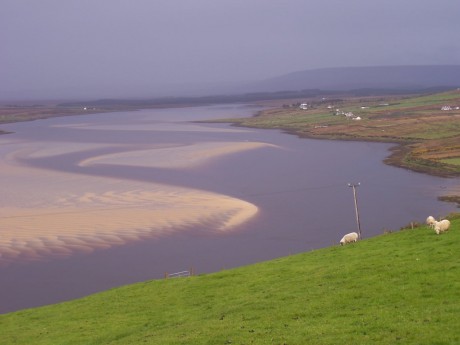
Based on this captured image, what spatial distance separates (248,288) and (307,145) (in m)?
50.0

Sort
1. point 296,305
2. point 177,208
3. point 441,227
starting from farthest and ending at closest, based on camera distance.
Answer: point 177,208
point 441,227
point 296,305

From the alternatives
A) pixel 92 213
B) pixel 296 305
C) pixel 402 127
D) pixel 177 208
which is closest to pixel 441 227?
pixel 296 305

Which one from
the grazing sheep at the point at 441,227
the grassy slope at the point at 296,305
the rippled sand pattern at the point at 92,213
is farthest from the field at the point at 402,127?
the grassy slope at the point at 296,305

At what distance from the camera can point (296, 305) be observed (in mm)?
11094

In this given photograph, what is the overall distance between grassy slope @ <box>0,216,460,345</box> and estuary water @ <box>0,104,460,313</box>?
783 centimetres

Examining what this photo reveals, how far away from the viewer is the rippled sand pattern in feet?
91.2

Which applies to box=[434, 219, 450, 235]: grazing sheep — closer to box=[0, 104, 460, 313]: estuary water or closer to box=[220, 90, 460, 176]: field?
box=[0, 104, 460, 313]: estuary water

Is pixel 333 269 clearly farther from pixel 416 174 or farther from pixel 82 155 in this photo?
pixel 82 155

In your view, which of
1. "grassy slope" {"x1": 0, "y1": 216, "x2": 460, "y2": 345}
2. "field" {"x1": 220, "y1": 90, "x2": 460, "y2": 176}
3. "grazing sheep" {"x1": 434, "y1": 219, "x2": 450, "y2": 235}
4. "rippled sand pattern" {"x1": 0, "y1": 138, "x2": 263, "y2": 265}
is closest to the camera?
"grassy slope" {"x1": 0, "y1": 216, "x2": 460, "y2": 345}

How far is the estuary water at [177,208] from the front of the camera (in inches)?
958

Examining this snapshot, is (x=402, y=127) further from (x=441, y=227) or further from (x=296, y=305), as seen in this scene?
(x=296, y=305)

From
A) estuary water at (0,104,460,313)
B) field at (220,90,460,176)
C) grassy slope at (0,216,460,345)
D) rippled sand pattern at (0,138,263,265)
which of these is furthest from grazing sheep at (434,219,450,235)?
field at (220,90,460,176)

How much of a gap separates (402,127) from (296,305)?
199ft

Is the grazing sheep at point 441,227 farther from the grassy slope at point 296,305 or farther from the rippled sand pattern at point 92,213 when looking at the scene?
the rippled sand pattern at point 92,213
